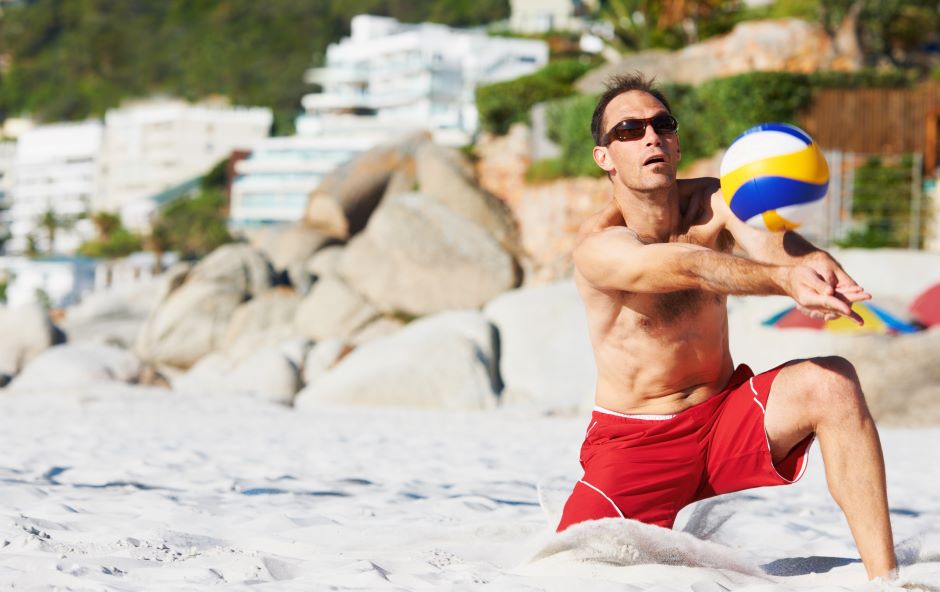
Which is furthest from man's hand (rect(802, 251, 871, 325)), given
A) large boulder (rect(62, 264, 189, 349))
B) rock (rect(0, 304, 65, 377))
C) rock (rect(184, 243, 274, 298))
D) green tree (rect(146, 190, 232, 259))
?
green tree (rect(146, 190, 232, 259))

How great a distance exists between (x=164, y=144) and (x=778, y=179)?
7763 centimetres

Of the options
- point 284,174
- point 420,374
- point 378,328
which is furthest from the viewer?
point 284,174

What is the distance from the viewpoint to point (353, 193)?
22969 millimetres

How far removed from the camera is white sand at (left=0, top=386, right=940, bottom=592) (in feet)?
11.8

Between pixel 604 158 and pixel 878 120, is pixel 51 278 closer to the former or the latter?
pixel 878 120

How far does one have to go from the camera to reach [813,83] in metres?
17.1

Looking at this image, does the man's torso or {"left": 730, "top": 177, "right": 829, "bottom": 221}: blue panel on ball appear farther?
the man's torso

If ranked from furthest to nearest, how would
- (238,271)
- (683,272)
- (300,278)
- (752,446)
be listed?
1. (300,278)
2. (238,271)
3. (752,446)
4. (683,272)

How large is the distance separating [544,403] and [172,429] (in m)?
4.30

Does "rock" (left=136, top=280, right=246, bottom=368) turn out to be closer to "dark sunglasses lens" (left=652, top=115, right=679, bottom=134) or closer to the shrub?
the shrub

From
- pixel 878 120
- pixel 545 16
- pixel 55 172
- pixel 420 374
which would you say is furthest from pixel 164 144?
pixel 420 374

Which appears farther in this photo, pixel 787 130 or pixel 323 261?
pixel 323 261

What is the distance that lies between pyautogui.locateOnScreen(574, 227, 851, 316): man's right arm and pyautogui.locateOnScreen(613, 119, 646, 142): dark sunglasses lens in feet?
0.97

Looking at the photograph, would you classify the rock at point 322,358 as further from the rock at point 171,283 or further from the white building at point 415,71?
the white building at point 415,71
